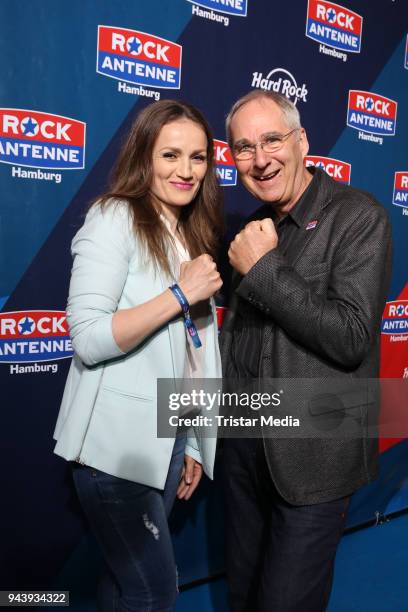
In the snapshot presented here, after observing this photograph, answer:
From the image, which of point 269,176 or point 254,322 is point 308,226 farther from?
point 254,322

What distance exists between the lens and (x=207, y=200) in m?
1.59

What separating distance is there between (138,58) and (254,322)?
1040mm

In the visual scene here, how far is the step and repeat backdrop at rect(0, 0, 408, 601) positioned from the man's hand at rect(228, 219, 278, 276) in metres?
0.76

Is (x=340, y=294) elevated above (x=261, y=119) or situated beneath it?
situated beneath

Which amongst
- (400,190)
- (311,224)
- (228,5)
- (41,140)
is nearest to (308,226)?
(311,224)

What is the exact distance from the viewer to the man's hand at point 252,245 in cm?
129

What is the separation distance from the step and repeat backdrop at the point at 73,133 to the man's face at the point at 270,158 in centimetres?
61

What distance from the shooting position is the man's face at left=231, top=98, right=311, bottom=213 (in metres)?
1.42

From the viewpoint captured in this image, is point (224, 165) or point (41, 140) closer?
point (41, 140)

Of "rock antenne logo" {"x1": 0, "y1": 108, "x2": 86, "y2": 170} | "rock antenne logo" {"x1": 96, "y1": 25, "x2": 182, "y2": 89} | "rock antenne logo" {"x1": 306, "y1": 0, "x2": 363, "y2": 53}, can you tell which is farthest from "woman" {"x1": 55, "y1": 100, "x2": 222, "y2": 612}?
"rock antenne logo" {"x1": 306, "y1": 0, "x2": 363, "y2": 53}

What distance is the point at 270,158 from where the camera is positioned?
56.6 inches

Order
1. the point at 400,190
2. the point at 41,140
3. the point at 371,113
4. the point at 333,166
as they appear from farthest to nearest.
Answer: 1. the point at 400,190
2. the point at 371,113
3. the point at 333,166
4. the point at 41,140

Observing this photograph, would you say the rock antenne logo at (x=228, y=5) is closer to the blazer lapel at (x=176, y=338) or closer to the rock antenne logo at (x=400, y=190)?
A: the rock antenne logo at (x=400, y=190)

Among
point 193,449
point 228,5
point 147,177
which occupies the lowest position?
point 193,449
